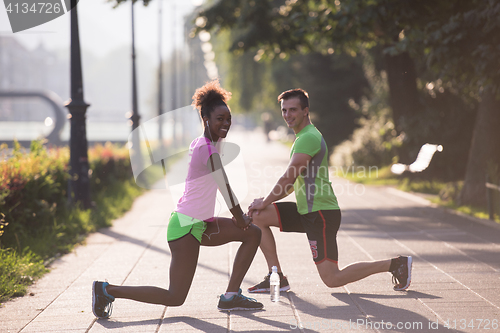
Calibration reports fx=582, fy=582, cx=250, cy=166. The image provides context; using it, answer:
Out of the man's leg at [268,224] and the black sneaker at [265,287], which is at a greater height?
the man's leg at [268,224]

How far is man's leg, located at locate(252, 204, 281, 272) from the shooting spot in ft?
17.8

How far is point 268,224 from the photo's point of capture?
5.49 metres

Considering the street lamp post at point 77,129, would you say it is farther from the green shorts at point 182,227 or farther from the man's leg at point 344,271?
the man's leg at point 344,271

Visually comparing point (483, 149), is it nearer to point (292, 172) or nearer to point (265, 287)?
point (265, 287)

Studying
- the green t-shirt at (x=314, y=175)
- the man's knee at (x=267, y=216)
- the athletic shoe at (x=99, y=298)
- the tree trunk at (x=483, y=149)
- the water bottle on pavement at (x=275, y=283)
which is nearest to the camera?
the athletic shoe at (x=99, y=298)

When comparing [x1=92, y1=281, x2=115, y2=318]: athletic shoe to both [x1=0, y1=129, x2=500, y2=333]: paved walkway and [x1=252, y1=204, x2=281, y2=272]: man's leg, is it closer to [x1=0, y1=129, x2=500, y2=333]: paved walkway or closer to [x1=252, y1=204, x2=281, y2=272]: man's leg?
[x1=0, y1=129, x2=500, y2=333]: paved walkway

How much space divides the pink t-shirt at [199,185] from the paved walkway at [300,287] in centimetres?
42

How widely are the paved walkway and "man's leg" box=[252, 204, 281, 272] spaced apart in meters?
0.41

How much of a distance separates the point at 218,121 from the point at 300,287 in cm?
210

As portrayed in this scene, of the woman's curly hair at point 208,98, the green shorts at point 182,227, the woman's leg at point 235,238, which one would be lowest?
the woman's leg at point 235,238

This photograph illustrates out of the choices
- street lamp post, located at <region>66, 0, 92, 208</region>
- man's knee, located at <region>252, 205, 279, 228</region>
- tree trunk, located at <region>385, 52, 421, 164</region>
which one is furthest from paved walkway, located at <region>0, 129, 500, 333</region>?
tree trunk, located at <region>385, 52, 421, 164</region>

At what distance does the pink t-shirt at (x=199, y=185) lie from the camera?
4.52m

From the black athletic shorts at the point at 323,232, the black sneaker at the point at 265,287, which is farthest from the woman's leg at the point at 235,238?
the black sneaker at the point at 265,287

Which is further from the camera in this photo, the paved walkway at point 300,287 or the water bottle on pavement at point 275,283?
the water bottle on pavement at point 275,283
